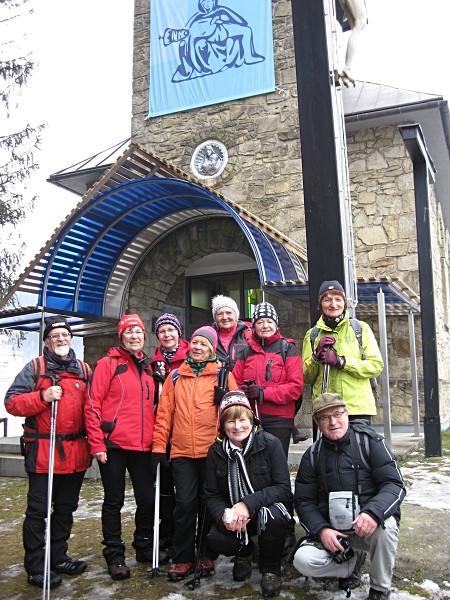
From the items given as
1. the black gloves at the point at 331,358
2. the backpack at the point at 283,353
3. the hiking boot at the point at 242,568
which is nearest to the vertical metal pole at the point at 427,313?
the backpack at the point at 283,353

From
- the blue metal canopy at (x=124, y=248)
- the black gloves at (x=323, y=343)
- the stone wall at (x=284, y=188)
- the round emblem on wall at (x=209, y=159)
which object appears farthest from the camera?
the round emblem on wall at (x=209, y=159)

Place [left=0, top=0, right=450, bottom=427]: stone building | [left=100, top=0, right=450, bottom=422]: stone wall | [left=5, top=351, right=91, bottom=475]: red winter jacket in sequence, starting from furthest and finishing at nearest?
[left=100, top=0, right=450, bottom=422]: stone wall < [left=0, top=0, right=450, bottom=427]: stone building < [left=5, top=351, right=91, bottom=475]: red winter jacket

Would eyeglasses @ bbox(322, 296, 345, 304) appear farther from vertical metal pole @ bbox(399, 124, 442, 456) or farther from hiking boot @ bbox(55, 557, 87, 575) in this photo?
vertical metal pole @ bbox(399, 124, 442, 456)

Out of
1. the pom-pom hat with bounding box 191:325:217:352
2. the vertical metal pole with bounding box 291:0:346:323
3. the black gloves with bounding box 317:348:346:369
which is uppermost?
the vertical metal pole with bounding box 291:0:346:323

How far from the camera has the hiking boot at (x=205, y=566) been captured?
3.47 meters

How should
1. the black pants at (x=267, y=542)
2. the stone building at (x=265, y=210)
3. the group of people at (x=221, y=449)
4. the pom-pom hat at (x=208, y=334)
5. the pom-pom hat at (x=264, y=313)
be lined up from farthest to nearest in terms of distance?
1. the stone building at (x=265, y=210)
2. the pom-pom hat at (x=264, y=313)
3. the pom-pom hat at (x=208, y=334)
4. the black pants at (x=267, y=542)
5. the group of people at (x=221, y=449)

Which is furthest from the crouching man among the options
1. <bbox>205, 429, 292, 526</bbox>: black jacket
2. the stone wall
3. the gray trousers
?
the stone wall

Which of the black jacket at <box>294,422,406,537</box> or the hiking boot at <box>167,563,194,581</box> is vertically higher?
the black jacket at <box>294,422,406,537</box>

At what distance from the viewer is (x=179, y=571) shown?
11.3ft

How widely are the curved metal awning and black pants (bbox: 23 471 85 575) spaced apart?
4610 millimetres

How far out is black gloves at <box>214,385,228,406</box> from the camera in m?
3.61

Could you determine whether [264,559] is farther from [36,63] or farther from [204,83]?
[36,63]

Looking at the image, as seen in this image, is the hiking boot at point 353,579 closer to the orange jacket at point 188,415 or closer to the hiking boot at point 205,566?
the hiking boot at point 205,566

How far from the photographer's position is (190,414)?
143 inches
